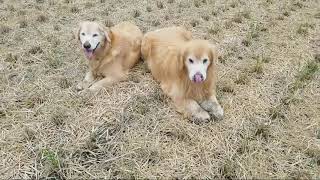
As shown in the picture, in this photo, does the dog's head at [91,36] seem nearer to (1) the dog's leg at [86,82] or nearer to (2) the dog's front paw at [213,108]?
(1) the dog's leg at [86,82]

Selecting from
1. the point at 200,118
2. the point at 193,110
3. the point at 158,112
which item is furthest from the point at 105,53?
the point at 200,118

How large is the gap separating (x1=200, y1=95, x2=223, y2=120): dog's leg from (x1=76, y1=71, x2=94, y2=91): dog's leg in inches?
59.5

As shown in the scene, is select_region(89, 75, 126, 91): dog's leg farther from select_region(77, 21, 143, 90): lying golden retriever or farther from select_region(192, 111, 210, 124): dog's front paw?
select_region(192, 111, 210, 124): dog's front paw

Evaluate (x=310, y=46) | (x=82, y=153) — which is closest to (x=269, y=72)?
(x=310, y=46)

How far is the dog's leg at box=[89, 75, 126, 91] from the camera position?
5.25 meters

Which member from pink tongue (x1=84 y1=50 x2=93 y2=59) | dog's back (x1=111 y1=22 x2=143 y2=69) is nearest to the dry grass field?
dog's back (x1=111 y1=22 x2=143 y2=69)

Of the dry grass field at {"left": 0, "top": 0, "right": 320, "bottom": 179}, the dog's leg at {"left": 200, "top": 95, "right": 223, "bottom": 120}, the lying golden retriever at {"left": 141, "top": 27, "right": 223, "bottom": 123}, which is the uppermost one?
the lying golden retriever at {"left": 141, "top": 27, "right": 223, "bottom": 123}

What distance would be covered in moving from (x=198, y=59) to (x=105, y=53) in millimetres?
1538

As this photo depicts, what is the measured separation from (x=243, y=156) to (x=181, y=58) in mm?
1218

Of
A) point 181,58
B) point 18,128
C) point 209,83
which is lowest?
point 18,128

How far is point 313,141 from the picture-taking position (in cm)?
445

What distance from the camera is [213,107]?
4.78m

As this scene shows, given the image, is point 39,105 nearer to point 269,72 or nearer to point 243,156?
point 243,156

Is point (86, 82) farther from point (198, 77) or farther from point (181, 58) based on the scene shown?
point (198, 77)
